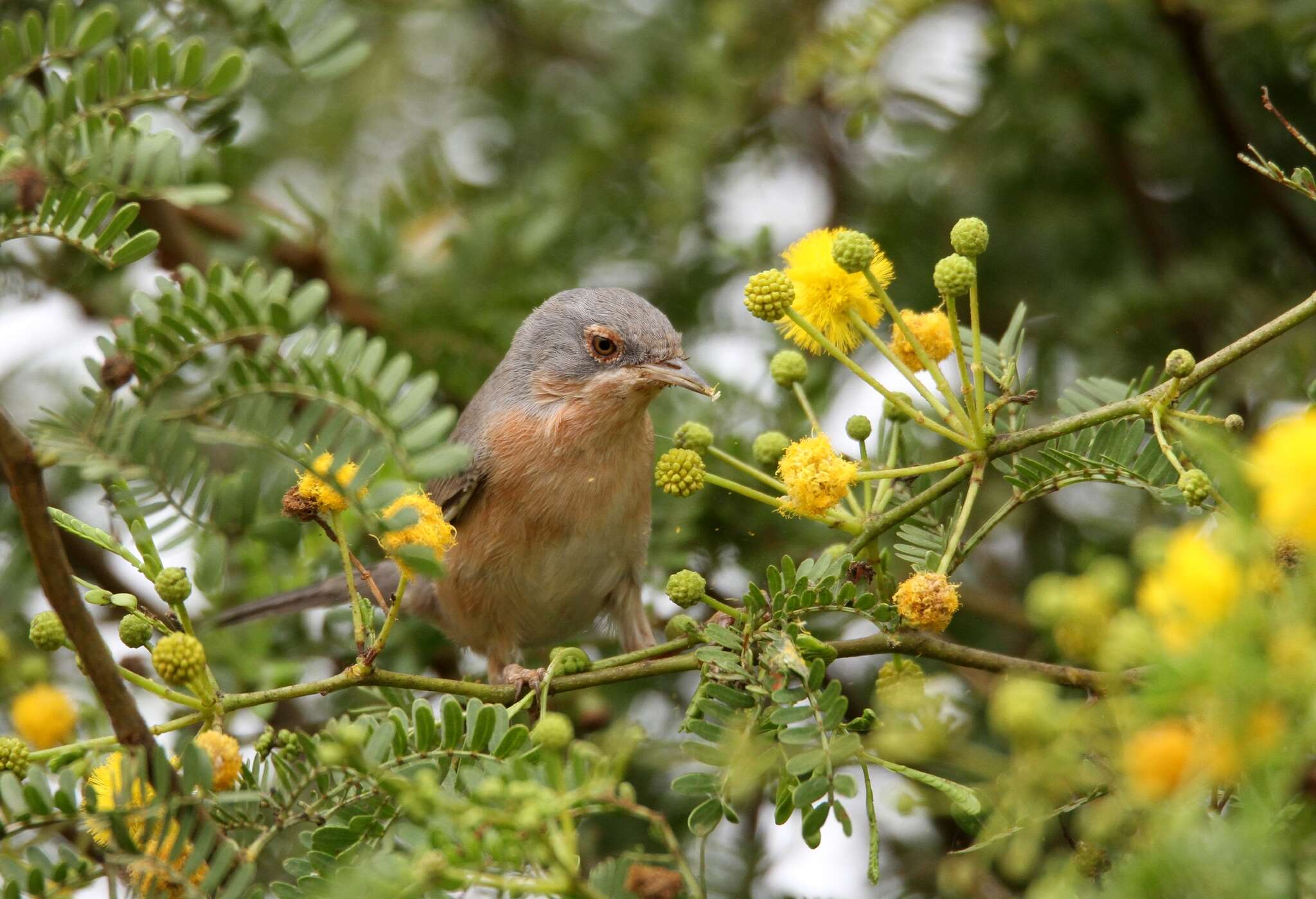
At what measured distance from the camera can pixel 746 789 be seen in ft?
9.04

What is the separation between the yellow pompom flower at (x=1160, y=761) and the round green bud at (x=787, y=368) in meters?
1.92

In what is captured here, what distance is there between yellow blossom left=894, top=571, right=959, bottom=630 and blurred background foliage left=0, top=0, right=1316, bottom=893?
1.56 metres

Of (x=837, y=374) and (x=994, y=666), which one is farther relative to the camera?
(x=837, y=374)

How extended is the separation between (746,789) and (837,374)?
279 cm

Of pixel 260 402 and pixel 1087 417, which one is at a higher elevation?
pixel 260 402

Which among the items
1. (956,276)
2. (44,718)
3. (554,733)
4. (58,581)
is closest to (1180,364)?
(956,276)

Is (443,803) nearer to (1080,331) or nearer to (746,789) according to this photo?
(746,789)

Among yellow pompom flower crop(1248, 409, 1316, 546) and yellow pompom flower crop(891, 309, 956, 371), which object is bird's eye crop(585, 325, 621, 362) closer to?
yellow pompom flower crop(891, 309, 956, 371)

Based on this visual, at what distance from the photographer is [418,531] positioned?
2.68 meters

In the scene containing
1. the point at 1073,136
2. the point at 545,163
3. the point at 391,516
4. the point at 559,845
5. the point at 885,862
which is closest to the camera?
the point at 559,845

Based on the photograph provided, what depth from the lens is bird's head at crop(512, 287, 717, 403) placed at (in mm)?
4996

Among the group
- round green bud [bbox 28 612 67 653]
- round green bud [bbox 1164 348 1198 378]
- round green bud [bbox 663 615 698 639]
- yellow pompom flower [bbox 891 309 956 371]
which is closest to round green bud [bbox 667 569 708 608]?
round green bud [bbox 663 615 698 639]

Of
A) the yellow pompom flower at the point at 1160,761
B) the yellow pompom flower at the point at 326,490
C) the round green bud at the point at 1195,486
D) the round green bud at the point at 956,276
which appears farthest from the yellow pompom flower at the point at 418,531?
the round green bud at the point at 1195,486

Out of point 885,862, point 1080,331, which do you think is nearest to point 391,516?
point 885,862
